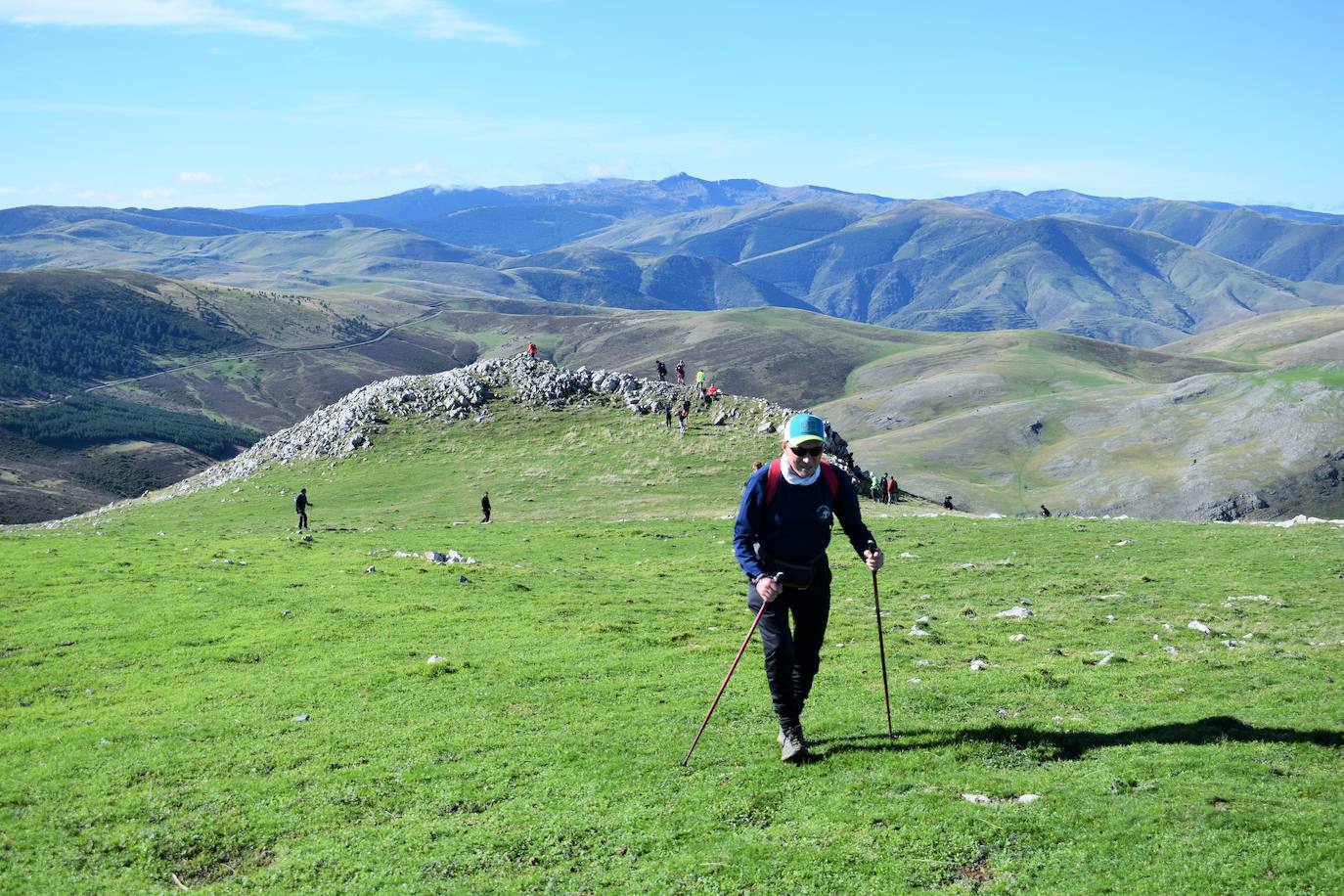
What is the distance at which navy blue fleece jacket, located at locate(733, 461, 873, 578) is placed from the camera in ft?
43.3

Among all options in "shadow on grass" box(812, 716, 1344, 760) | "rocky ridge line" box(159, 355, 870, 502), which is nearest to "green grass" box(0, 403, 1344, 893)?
"shadow on grass" box(812, 716, 1344, 760)

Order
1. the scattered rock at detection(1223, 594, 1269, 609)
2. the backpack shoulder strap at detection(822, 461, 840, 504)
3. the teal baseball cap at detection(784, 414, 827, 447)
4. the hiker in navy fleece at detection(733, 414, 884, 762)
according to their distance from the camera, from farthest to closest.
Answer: the scattered rock at detection(1223, 594, 1269, 609) → the backpack shoulder strap at detection(822, 461, 840, 504) → the hiker in navy fleece at detection(733, 414, 884, 762) → the teal baseball cap at detection(784, 414, 827, 447)

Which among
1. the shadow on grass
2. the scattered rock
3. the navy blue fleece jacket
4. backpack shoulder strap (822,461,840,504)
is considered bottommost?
the scattered rock

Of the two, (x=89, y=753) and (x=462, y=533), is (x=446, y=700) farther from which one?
(x=462, y=533)

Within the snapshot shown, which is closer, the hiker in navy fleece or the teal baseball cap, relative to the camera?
the teal baseball cap

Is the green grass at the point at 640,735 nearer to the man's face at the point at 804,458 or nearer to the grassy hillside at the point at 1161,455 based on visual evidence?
the man's face at the point at 804,458

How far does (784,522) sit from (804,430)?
1.34 m

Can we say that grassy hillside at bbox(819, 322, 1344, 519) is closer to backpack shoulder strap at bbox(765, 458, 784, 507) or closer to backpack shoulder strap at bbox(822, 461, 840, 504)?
backpack shoulder strap at bbox(822, 461, 840, 504)

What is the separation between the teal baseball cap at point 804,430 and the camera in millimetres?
12898

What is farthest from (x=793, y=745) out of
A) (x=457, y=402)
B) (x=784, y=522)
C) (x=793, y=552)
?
(x=457, y=402)

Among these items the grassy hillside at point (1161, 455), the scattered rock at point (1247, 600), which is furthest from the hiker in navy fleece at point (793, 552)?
the grassy hillside at point (1161, 455)

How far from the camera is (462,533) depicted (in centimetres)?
5169

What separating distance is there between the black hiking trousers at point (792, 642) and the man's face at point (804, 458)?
145 centimetres

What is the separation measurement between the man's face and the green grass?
13.9 feet
